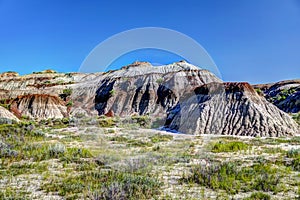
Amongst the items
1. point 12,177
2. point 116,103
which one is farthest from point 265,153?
point 116,103

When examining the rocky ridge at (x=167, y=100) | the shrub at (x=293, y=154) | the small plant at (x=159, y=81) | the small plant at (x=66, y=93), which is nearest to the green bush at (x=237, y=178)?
the shrub at (x=293, y=154)

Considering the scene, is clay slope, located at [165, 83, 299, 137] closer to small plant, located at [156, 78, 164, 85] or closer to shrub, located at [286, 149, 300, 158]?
shrub, located at [286, 149, 300, 158]

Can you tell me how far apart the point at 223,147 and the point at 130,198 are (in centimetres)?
780

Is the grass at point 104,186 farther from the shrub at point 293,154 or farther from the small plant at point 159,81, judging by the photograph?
the small plant at point 159,81

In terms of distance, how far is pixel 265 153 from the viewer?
468 inches

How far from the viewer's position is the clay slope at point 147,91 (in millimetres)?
52688

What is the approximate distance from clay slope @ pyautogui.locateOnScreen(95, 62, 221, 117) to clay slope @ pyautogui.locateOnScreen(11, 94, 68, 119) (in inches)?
365

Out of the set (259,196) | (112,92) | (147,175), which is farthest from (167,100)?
(259,196)

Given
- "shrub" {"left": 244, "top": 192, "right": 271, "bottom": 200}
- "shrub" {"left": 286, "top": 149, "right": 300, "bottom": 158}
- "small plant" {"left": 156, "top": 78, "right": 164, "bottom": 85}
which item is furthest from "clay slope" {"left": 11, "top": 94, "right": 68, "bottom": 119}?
"shrub" {"left": 244, "top": 192, "right": 271, "bottom": 200}

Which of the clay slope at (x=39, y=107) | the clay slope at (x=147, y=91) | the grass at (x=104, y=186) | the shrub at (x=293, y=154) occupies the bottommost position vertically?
the grass at (x=104, y=186)

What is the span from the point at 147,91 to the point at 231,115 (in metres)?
35.2

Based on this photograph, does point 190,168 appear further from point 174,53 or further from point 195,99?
point 195,99

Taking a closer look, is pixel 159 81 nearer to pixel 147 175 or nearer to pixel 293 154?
pixel 293 154

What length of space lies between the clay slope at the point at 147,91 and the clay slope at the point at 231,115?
999 inches
